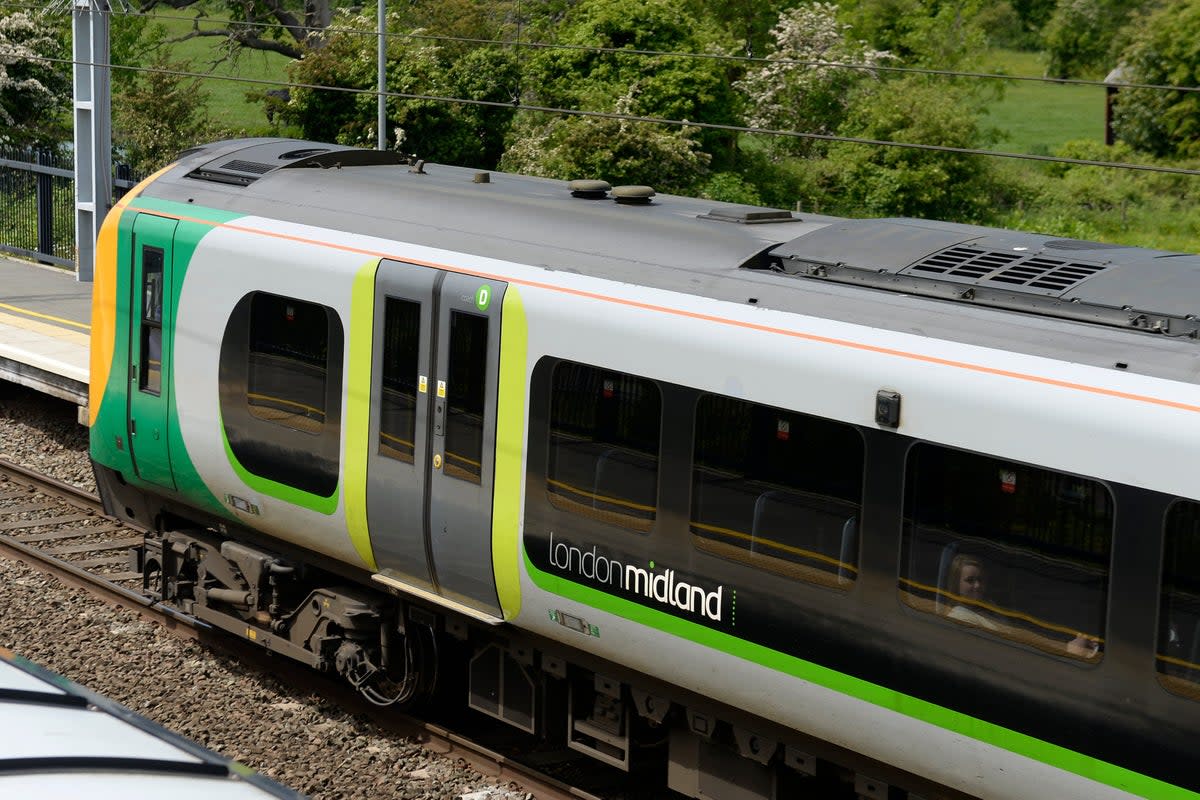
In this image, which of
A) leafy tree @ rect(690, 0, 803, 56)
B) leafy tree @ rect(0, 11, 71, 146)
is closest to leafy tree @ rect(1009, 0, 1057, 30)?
leafy tree @ rect(690, 0, 803, 56)

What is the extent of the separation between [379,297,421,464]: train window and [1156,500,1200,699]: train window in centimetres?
423

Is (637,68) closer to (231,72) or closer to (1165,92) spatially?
(1165,92)

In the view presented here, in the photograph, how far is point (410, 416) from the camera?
848 centimetres

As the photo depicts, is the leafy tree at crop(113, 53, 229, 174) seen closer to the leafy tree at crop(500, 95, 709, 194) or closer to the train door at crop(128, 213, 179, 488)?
the leafy tree at crop(500, 95, 709, 194)

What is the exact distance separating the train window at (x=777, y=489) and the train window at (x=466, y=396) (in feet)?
4.77

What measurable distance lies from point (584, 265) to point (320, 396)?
202 centimetres

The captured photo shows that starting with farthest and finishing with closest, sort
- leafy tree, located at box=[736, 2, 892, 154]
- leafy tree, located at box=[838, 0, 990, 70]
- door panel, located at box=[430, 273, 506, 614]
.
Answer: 1. leafy tree, located at box=[838, 0, 990, 70]
2. leafy tree, located at box=[736, 2, 892, 154]
3. door panel, located at box=[430, 273, 506, 614]

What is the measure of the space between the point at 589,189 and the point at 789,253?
6.18ft

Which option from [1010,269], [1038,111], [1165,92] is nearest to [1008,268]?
[1010,269]

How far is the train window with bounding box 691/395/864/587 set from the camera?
6.63 metres

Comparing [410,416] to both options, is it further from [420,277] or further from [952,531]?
[952,531]

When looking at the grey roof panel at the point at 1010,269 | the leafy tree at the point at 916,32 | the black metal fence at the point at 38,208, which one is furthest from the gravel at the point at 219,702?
the leafy tree at the point at 916,32

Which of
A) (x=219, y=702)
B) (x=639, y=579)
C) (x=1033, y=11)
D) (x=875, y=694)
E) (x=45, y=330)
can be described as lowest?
(x=219, y=702)

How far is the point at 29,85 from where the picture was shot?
3216 centimetres
